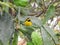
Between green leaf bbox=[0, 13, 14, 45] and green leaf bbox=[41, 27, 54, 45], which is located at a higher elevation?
green leaf bbox=[0, 13, 14, 45]

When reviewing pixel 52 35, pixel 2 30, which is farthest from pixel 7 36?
pixel 52 35

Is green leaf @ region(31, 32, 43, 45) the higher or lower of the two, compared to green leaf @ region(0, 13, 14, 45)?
lower

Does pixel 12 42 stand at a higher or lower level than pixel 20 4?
lower

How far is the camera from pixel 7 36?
0.41 metres

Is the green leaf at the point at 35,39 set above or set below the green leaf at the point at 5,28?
below

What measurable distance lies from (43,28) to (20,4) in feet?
0.27

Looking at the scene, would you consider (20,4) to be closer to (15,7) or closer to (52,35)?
(15,7)

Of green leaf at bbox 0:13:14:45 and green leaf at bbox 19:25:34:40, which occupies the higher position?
green leaf at bbox 0:13:14:45

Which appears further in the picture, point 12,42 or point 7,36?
point 12,42

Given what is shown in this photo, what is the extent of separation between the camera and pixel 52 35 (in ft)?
1.63

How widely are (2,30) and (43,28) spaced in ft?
0.37

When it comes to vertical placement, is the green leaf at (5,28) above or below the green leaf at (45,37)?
above

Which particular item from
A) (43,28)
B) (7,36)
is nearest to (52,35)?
(43,28)

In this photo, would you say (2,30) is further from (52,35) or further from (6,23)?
(52,35)
